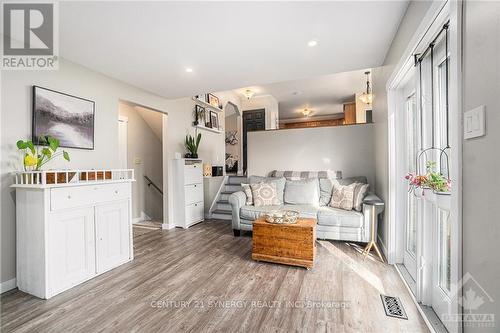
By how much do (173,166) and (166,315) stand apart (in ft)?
9.34

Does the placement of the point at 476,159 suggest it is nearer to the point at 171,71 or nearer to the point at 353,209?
the point at 353,209

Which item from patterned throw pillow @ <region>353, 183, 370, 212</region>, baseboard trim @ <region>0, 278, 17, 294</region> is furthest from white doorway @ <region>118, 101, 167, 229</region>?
patterned throw pillow @ <region>353, 183, 370, 212</region>

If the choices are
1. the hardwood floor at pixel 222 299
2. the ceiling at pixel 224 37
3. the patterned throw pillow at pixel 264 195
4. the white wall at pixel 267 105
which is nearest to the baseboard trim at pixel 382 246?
the hardwood floor at pixel 222 299

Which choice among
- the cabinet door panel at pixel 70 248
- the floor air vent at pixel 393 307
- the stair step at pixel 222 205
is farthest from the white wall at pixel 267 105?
the floor air vent at pixel 393 307

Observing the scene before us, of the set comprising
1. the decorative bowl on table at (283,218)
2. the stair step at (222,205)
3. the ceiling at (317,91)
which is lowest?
the stair step at (222,205)

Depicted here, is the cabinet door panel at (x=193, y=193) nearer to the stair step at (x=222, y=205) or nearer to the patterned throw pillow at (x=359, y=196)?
the stair step at (x=222, y=205)

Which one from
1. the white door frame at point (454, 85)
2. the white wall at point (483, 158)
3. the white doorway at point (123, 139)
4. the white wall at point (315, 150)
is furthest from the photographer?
the white doorway at point (123, 139)

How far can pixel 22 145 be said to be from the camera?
2.02 m

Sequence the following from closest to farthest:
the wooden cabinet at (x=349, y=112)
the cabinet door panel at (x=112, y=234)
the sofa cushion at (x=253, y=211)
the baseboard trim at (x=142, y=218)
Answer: the cabinet door panel at (x=112, y=234)
the sofa cushion at (x=253, y=211)
the baseboard trim at (x=142, y=218)
the wooden cabinet at (x=349, y=112)

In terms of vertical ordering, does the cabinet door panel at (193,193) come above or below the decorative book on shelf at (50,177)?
below

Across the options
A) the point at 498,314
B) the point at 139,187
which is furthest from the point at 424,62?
the point at 139,187

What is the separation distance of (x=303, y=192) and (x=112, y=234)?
277 centimetres

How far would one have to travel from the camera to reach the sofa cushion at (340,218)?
3006 millimetres

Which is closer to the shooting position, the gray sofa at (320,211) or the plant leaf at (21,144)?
the plant leaf at (21,144)
